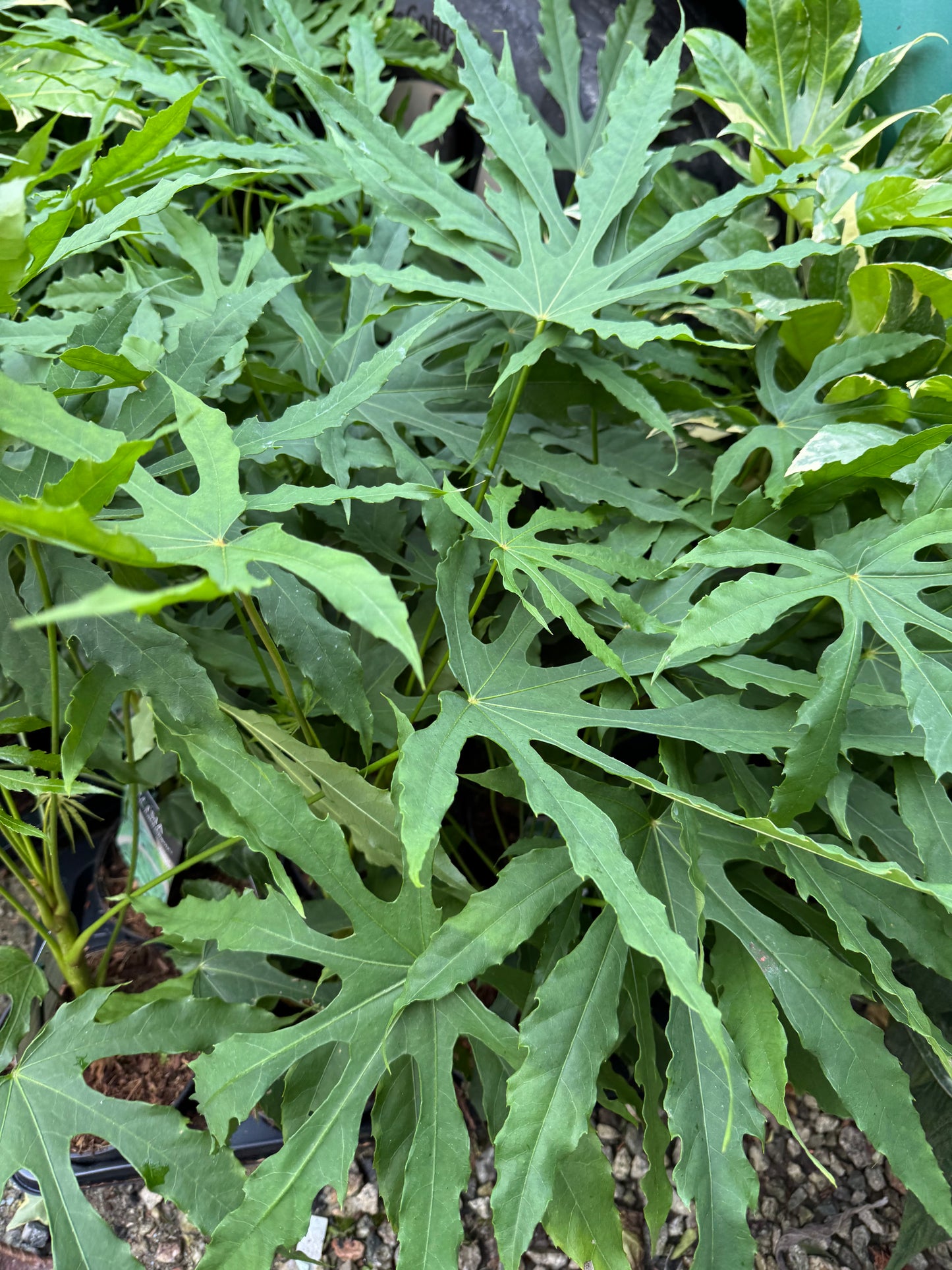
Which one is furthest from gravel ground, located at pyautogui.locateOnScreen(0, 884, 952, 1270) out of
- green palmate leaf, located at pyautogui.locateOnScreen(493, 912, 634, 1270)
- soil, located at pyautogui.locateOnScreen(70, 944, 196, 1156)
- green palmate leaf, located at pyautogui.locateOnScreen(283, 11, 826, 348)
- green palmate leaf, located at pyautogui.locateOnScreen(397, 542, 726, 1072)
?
green palmate leaf, located at pyautogui.locateOnScreen(283, 11, 826, 348)

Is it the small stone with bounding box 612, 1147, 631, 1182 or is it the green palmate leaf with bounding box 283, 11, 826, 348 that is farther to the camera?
the small stone with bounding box 612, 1147, 631, 1182

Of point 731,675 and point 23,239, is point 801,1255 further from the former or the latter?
point 23,239

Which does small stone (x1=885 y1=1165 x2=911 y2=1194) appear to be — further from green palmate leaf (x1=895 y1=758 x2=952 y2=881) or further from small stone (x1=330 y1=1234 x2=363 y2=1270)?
small stone (x1=330 y1=1234 x2=363 y2=1270)

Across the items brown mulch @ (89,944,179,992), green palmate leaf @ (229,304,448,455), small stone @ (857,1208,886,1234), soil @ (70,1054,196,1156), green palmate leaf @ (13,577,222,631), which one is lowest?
small stone @ (857,1208,886,1234)

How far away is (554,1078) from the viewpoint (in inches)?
24.5

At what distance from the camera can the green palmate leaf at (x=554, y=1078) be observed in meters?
0.59

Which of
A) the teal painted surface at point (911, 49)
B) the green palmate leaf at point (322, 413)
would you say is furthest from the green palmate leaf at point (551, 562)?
the teal painted surface at point (911, 49)

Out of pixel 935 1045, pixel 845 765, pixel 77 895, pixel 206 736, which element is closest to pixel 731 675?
pixel 845 765

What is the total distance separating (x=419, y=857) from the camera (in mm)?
534

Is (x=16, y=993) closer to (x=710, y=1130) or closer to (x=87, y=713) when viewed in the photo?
(x=87, y=713)

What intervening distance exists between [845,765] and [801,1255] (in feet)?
1.76

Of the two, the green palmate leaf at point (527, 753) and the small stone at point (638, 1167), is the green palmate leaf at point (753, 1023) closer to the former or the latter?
the green palmate leaf at point (527, 753)

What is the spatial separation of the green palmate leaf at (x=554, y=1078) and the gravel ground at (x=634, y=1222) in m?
0.35

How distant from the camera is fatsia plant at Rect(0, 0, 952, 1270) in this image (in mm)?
617
